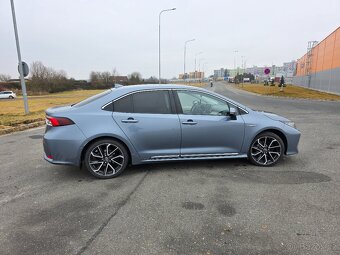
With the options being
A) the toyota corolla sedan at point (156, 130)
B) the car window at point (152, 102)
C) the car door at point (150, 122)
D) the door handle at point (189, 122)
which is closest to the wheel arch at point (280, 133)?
the toyota corolla sedan at point (156, 130)

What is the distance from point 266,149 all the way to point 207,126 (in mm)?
1258

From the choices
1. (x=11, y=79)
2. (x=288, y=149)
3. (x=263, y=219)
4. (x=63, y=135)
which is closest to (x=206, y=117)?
(x=288, y=149)

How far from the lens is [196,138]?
15.5 feet

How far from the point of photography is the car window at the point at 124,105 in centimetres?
457

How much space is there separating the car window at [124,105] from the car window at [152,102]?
7cm

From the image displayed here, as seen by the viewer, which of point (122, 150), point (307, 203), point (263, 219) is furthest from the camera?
point (122, 150)

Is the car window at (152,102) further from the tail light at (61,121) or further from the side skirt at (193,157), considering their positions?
the tail light at (61,121)

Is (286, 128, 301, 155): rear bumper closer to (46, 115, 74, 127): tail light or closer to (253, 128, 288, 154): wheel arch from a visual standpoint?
(253, 128, 288, 154): wheel arch

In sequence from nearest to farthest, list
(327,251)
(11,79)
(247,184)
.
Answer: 1. (327,251)
2. (247,184)
3. (11,79)

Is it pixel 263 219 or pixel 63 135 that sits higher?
pixel 63 135

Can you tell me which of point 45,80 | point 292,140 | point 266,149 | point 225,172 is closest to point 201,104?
point 225,172

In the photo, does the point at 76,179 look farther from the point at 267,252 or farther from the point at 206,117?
the point at 267,252

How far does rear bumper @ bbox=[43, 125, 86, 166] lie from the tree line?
4747 centimetres

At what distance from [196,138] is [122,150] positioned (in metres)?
1.28
